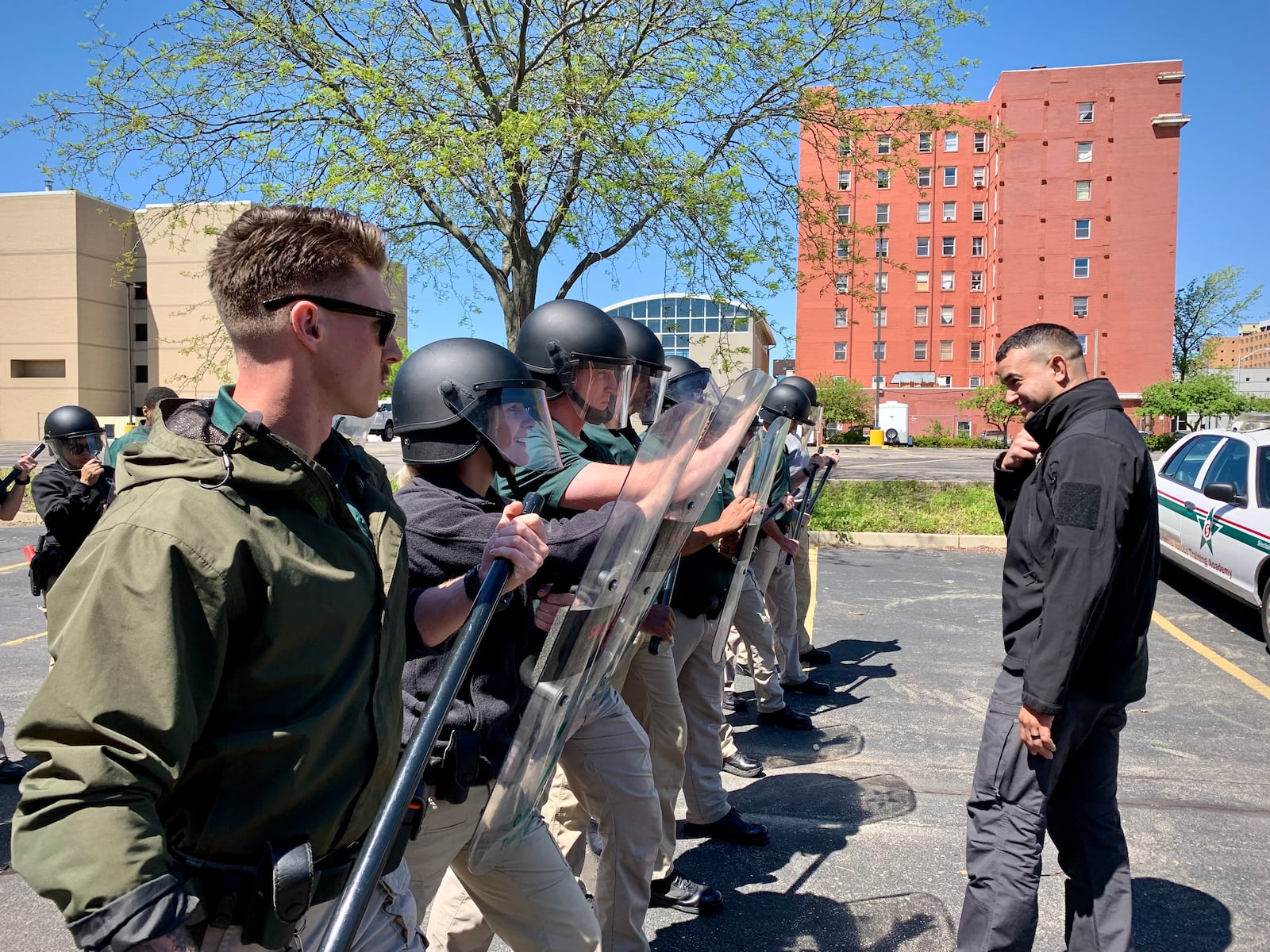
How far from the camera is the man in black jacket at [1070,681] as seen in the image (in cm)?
263

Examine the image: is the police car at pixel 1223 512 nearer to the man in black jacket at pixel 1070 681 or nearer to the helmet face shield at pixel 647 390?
the helmet face shield at pixel 647 390

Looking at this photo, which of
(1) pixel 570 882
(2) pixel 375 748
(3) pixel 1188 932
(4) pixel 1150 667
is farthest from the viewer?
(4) pixel 1150 667

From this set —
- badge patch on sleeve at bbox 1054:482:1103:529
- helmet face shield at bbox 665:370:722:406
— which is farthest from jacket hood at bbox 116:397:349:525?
helmet face shield at bbox 665:370:722:406

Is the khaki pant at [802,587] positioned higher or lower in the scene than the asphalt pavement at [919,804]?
higher

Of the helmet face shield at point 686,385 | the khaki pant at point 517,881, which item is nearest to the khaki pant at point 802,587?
the helmet face shield at point 686,385

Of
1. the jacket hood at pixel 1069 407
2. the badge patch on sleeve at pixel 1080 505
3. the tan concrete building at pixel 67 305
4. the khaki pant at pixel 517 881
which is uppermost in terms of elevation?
the tan concrete building at pixel 67 305

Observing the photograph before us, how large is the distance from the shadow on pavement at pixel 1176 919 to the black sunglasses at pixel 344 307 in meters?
3.18

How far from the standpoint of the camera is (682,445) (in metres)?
2.05

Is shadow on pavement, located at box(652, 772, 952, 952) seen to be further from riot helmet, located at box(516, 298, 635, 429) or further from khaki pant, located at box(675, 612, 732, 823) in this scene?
riot helmet, located at box(516, 298, 635, 429)

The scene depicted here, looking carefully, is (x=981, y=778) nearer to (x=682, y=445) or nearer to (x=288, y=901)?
(x=682, y=445)

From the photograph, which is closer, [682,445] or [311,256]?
[311,256]

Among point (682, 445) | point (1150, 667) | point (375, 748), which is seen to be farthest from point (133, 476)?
point (1150, 667)

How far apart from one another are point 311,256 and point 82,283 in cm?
5865

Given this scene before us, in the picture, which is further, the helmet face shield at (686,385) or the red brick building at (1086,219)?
the red brick building at (1086,219)
